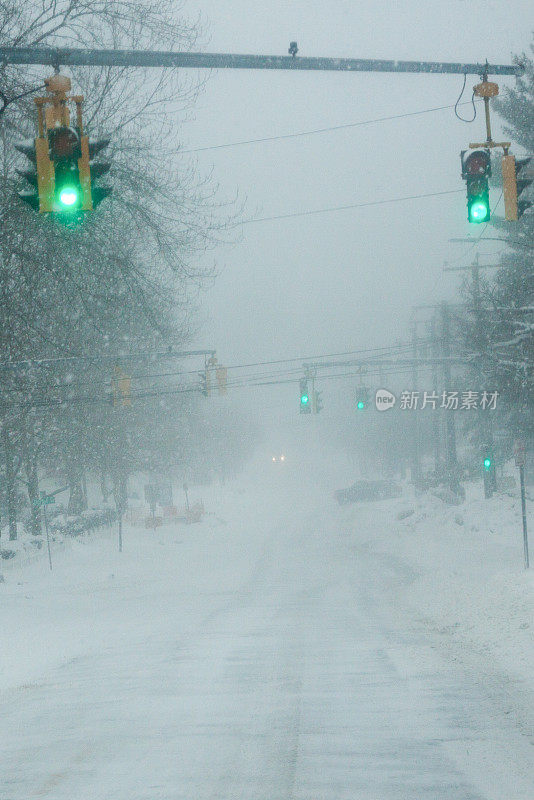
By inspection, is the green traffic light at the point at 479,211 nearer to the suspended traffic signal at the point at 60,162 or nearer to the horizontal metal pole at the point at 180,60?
the horizontal metal pole at the point at 180,60

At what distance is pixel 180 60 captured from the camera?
24.0 feet

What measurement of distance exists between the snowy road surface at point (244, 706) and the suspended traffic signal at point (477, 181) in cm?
498

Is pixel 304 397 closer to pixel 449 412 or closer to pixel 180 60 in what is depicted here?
pixel 449 412

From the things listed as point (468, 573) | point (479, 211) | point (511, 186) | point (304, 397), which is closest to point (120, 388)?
point (304, 397)

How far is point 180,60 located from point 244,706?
20.8ft

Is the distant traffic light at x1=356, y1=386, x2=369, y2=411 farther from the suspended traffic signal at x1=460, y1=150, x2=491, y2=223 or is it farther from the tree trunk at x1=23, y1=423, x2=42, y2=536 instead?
the suspended traffic signal at x1=460, y1=150, x2=491, y2=223

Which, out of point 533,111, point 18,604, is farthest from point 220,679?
point 533,111

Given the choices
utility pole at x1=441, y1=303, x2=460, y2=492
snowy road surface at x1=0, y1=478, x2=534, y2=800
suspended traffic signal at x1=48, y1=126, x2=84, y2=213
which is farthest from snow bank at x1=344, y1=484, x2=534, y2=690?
suspended traffic signal at x1=48, y1=126, x2=84, y2=213

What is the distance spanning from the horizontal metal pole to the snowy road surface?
5912mm

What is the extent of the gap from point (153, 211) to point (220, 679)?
7.59 m

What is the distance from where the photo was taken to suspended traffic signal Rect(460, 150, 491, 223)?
28.0ft

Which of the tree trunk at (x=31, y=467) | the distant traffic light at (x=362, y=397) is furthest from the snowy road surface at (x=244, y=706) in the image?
the distant traffic light at (x=362, y=397)

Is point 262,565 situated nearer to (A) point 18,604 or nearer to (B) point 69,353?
(A) point 18,604

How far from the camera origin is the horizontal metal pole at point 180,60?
288 inches
